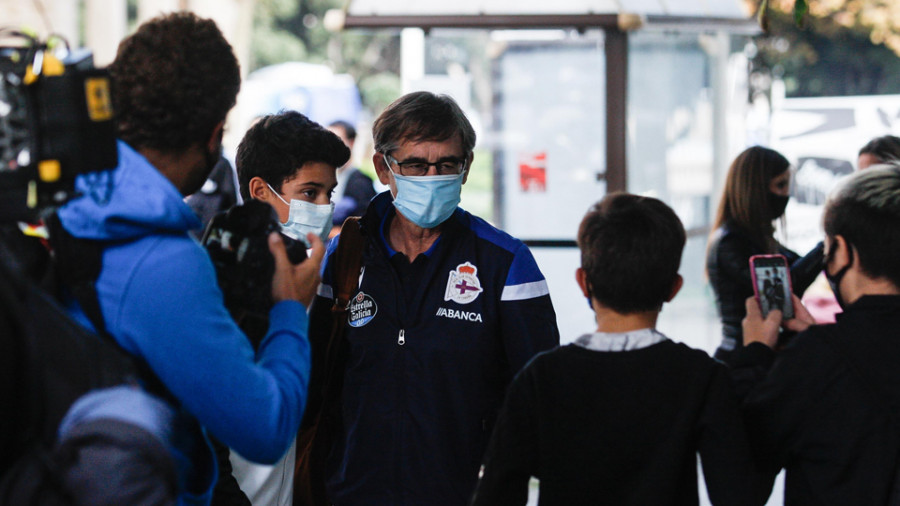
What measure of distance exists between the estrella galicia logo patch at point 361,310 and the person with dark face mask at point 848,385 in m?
1.02

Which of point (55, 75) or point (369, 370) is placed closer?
point (55, 75)

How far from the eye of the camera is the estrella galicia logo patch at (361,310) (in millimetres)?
2916

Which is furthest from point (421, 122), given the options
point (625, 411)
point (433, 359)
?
point (625, 411)

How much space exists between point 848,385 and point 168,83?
1.62 metres

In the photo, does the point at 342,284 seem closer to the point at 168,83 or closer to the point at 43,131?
the point at 168,83

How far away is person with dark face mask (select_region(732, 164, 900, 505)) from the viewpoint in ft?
7.65

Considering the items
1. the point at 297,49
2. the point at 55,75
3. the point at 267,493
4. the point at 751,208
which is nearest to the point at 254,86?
the point at 751,208

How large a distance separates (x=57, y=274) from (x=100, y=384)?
0.98ft

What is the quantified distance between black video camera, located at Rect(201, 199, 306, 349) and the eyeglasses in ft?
3.04

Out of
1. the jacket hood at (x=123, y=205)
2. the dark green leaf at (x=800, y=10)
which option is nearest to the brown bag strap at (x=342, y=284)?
the jacket hood at (x=123, y=205)

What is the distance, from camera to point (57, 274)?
1806 millimetres

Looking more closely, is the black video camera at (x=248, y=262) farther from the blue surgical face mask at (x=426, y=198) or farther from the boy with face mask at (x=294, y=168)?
the boy with face mask at (x=294, y=168)

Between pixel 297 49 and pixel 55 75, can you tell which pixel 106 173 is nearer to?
pixel 55 75

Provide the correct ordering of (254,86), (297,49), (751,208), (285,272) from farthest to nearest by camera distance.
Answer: (297,49) < (254,86) < (751,208) < (285,272)
